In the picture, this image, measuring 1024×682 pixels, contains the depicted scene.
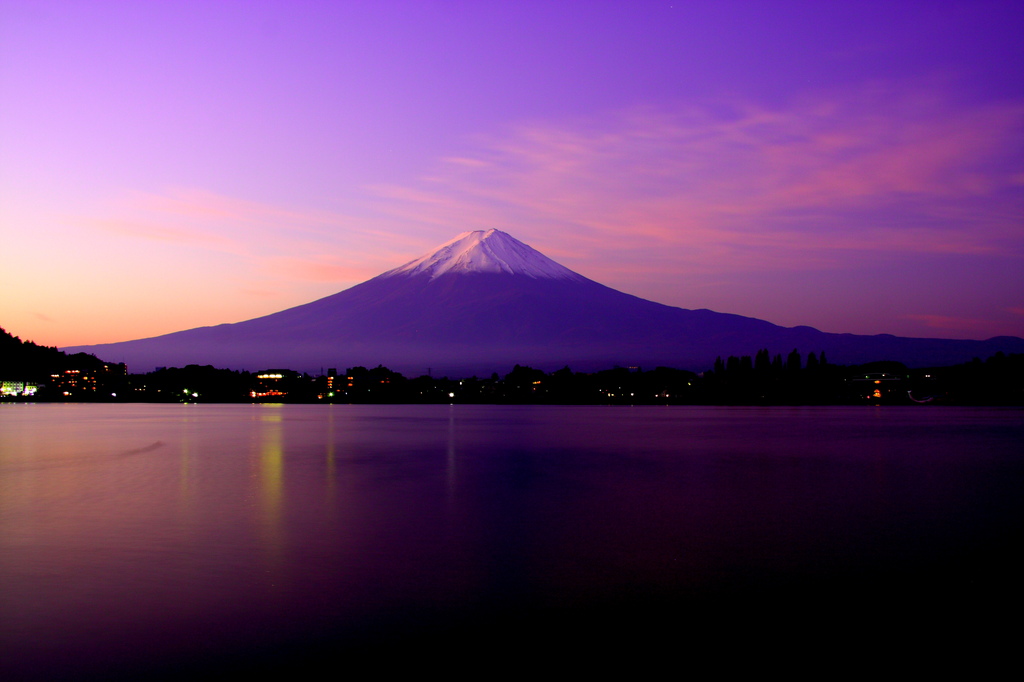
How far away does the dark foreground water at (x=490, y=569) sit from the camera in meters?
8.00

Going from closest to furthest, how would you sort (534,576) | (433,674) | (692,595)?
(433,674), (692,595), (534,576)

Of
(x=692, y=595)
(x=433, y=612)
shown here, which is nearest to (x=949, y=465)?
(x=692, y=595)

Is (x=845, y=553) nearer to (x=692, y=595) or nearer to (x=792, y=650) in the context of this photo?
(x=692, y=595)

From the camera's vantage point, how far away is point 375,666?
7406mm

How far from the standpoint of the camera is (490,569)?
11.8 m

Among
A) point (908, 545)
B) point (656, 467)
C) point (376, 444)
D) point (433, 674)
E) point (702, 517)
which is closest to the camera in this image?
point (433, 674)

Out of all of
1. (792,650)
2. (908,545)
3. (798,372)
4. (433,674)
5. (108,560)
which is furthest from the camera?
(798,372)

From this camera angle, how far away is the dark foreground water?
8.00 metres

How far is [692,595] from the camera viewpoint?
10.0m

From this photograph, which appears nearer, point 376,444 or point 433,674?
point 433,674

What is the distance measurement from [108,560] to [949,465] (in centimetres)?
2794

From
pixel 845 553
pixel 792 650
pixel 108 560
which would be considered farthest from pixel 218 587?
pixel 845 553

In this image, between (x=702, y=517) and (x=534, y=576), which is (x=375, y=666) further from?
(x=702, y=517)

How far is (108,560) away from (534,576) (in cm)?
617
